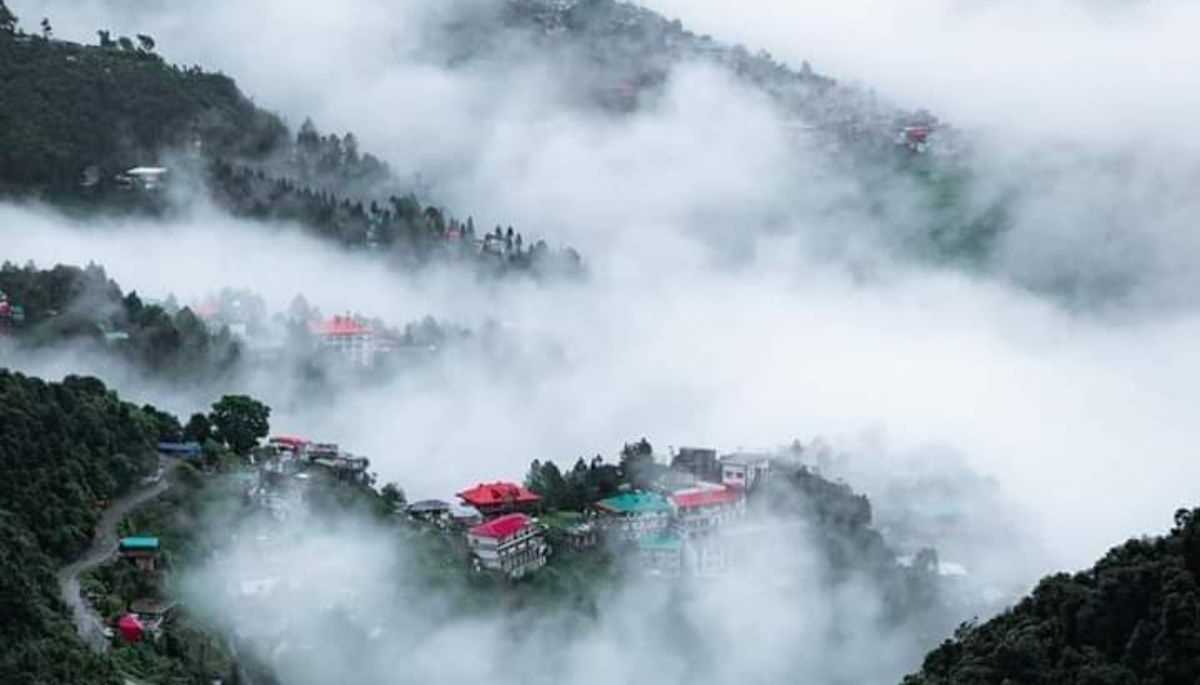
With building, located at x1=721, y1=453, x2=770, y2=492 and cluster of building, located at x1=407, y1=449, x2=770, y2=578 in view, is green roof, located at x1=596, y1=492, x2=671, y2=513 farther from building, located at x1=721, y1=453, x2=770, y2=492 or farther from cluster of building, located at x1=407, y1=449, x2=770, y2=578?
building, located at x1=721, y1=453, x2=770, y2=492

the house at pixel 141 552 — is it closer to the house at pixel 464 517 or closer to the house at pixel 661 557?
the house at pixel 464 517

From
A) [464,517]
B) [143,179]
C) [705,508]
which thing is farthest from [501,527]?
[143,179]

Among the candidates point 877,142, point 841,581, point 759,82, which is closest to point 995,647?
point 841,581

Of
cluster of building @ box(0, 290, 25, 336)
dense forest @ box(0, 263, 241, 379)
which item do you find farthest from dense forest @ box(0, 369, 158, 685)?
cluster of building @ box(0, 290, 25, 336)

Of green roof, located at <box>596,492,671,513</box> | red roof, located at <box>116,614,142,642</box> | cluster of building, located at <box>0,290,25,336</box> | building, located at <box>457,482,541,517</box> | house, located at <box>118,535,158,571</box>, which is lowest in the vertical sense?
red roof, located at <box>116,614,142,642</box>

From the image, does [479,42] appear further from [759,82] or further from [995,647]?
[995,647]
